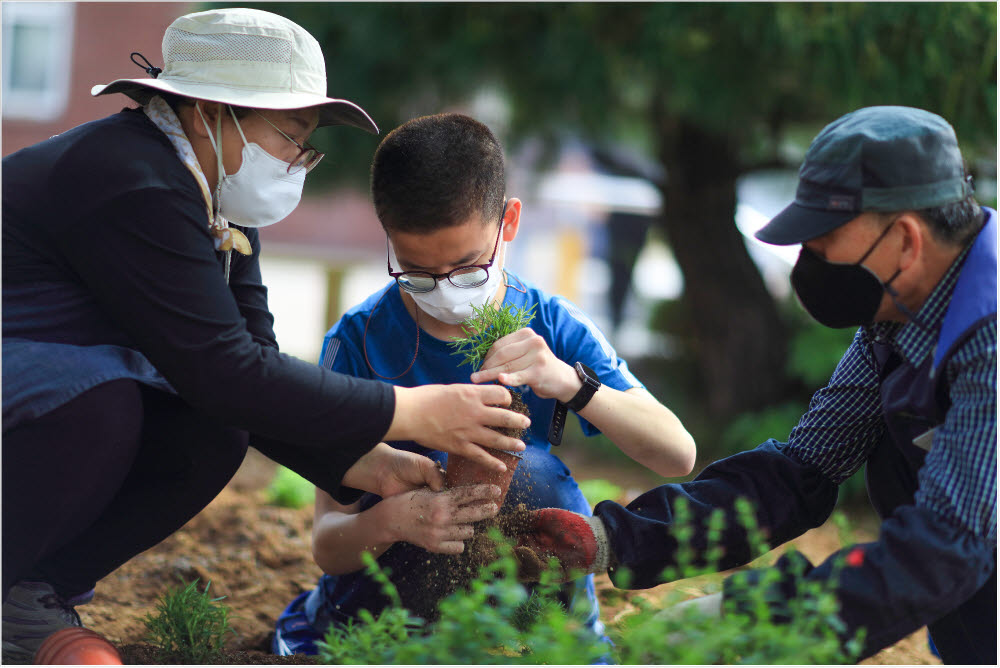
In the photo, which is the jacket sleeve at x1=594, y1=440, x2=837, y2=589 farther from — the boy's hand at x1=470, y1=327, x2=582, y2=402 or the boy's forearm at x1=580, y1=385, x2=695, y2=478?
the boy's hand at x1=470, y1=327, x2=582, y2=402

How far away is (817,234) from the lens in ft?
6.85

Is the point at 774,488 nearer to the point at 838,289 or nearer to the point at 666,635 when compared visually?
the point at 838,289

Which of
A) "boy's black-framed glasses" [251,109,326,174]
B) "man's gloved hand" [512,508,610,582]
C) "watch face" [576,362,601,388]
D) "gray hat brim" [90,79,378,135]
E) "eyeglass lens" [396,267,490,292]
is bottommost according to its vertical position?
"man's gloved hand" [512,508,610,582]

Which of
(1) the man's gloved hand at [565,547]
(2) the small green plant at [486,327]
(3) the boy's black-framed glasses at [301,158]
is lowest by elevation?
(1) the man's gloved hand at [565,547]

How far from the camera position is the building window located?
1753 cm

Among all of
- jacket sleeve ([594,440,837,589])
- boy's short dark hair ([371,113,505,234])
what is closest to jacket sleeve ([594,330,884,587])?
jacket sleeve ([594,440,837,589])

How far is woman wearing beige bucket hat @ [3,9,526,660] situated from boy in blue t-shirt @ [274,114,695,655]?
0.12 meters

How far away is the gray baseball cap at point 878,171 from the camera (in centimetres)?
202

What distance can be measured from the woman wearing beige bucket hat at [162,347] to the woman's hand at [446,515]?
0.01 meters

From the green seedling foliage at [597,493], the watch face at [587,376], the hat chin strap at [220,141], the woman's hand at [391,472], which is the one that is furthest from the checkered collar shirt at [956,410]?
the green seedling foliage at [597,493]

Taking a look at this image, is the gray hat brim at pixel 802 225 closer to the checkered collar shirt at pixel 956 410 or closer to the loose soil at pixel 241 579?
the checkered collar shirt at pixel 956 410

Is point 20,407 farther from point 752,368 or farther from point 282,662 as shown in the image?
point 752,368

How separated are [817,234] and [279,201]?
4.58 ft

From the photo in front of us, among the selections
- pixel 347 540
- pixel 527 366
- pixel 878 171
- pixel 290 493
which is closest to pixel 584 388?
pixel 527 366
